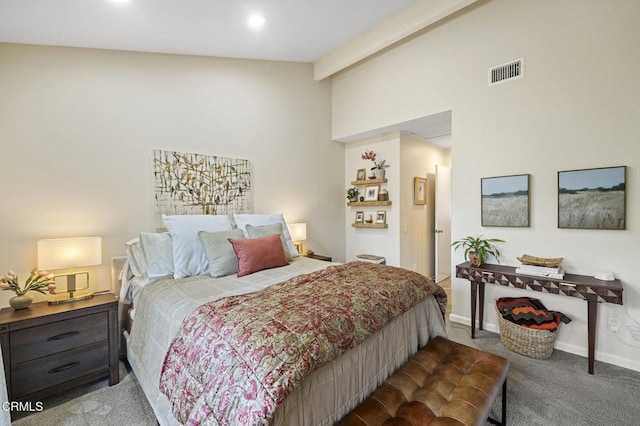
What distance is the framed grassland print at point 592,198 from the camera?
230 centimetres

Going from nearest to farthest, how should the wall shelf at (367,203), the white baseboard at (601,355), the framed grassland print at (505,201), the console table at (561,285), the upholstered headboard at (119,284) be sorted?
the console table at (561,285) → the white baseboard at (601,355) → the upholstered headboard at (119,284) → the framed grassland print at (505,201) → the wall shelf at (367,203)

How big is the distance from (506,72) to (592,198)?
144cm


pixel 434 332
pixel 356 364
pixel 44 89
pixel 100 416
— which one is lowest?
pixel 100 416

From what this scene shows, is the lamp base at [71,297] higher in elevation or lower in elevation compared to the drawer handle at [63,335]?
higher

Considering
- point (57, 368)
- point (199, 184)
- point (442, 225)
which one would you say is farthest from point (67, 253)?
point (442, 225)

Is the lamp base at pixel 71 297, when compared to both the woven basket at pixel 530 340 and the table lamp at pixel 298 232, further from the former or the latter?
the woven basket at pixel 530 340

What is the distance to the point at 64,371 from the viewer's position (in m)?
1.93

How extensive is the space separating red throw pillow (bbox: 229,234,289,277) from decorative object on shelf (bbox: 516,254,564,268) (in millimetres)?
2268

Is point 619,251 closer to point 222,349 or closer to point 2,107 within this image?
point 222,349

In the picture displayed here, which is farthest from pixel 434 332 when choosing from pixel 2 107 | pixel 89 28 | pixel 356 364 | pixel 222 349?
pixel 2 107

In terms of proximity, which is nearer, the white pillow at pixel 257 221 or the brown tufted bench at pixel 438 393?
the brown tufted bench at pixel 438 393

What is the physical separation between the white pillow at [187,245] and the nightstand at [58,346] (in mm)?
514

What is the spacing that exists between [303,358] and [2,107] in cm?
295

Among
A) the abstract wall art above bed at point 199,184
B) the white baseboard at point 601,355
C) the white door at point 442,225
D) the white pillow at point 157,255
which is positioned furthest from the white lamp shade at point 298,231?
the white baseboard at point 601,355
